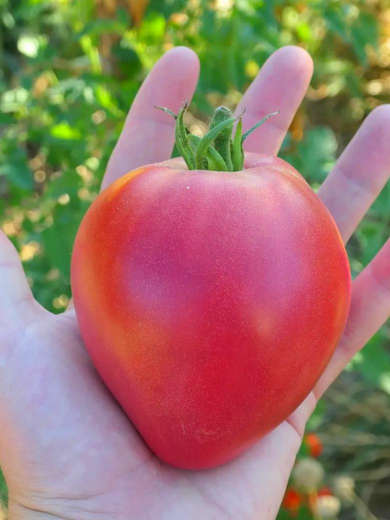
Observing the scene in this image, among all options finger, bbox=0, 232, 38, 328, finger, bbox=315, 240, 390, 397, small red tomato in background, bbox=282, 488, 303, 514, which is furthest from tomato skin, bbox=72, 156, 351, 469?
small red tomato in background, bbox=282, 488, 303, 514

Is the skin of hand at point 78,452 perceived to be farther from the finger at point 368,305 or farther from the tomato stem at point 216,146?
the tomato stem at point 216,146

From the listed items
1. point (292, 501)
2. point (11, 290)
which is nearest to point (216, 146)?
point (11, 290)

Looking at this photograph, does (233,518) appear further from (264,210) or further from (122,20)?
(122,20)

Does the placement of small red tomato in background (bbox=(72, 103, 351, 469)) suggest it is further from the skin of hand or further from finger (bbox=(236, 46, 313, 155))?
finger (bbox=(236, 46, 313, 155))

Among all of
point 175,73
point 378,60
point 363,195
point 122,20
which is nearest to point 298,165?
point 363,195

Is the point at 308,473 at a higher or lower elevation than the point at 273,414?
lower

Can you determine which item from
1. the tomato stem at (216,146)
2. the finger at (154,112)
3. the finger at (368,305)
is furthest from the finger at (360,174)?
the tomato stem at (216,146)
